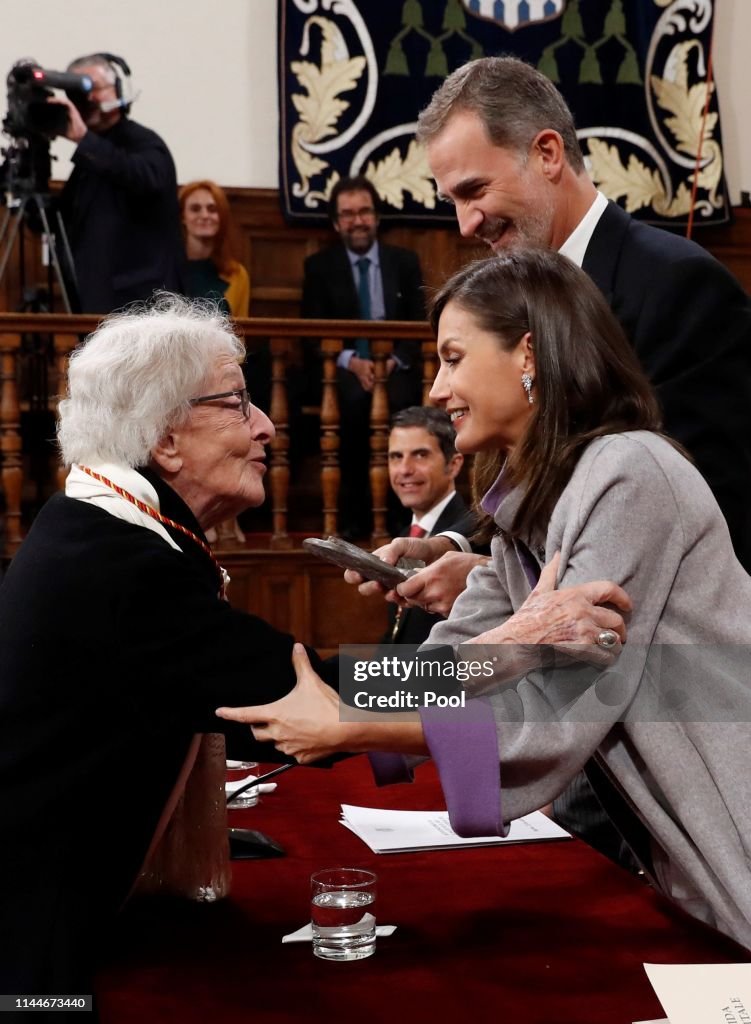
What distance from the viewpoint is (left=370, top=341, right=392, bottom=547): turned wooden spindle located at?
509 centimetres

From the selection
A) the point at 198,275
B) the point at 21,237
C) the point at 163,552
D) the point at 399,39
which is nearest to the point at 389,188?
the point at 399,39

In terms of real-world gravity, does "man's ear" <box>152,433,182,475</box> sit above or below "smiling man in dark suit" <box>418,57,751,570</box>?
below

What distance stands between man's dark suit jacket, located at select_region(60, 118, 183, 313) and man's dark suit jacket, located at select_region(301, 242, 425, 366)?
33.2 inches

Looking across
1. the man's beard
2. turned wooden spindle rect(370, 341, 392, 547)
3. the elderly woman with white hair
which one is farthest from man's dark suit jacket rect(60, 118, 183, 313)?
the elderly woman with white hair

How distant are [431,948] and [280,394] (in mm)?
3746

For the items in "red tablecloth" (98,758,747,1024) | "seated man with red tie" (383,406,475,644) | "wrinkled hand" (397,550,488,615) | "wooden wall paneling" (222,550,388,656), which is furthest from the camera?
"wooden wall paneling" (222,550,388,656)

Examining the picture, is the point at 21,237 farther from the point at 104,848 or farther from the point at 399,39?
the point at 104,848

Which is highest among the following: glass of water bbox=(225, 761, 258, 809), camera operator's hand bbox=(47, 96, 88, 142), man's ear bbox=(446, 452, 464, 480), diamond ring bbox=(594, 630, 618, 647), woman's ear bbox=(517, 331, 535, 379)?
camera operator's hand bbox=(47, 96, 88, 142)

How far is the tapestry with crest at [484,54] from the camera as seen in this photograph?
22.3ft

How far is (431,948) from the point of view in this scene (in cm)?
143

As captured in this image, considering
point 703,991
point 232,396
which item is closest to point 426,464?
point 232,396

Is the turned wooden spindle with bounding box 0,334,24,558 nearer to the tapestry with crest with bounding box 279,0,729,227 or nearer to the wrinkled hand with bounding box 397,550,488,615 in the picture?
the tapestry with crest with bounding box 279,0,729,227

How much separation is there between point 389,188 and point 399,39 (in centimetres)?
76

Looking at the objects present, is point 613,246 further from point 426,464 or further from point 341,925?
point 426,464
